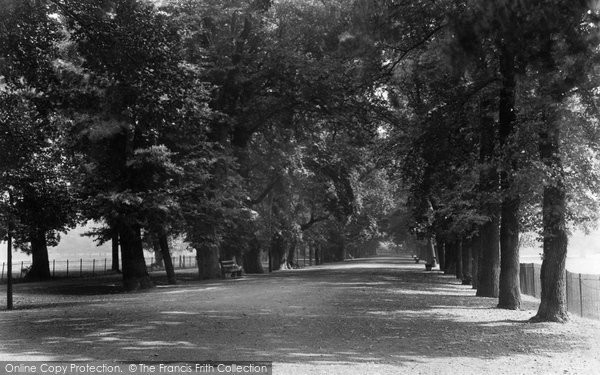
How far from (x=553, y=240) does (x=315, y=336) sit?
563cm

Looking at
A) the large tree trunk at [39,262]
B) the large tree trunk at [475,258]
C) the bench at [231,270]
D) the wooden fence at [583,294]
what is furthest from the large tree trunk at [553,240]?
the large tree trunk at [39,262]

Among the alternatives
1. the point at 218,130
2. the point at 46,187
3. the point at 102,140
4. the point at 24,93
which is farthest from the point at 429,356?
the point at 218,130

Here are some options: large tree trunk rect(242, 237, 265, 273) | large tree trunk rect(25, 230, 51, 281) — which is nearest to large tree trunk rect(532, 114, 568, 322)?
large tree trunk rect(242, 237, 265, 273)

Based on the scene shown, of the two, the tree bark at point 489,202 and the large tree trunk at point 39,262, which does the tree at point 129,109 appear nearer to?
the tree bark at point 489,202

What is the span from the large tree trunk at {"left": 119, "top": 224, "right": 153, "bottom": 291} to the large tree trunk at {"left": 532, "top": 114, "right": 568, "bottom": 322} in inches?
579

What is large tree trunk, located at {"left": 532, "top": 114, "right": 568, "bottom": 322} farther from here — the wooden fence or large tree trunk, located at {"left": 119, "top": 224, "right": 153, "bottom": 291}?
large tree trunk, located at {"left": 119, "top": 224, "right": 153, "bottom": 291}

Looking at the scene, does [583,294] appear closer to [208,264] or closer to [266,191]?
[208,264]

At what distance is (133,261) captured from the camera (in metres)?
22.5

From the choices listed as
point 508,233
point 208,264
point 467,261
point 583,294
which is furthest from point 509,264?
point 208,264

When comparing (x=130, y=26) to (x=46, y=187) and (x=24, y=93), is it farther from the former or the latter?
(x=46, y=187)

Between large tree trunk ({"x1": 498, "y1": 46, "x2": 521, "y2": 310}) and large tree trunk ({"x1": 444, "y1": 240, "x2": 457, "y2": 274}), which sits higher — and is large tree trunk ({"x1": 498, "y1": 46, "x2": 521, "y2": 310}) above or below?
above

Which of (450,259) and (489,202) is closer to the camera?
(489,202)

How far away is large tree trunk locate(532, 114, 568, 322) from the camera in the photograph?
38.8 ft

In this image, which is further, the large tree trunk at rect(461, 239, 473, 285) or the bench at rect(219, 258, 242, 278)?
the bench at rect(219, 258, 242, 278)
